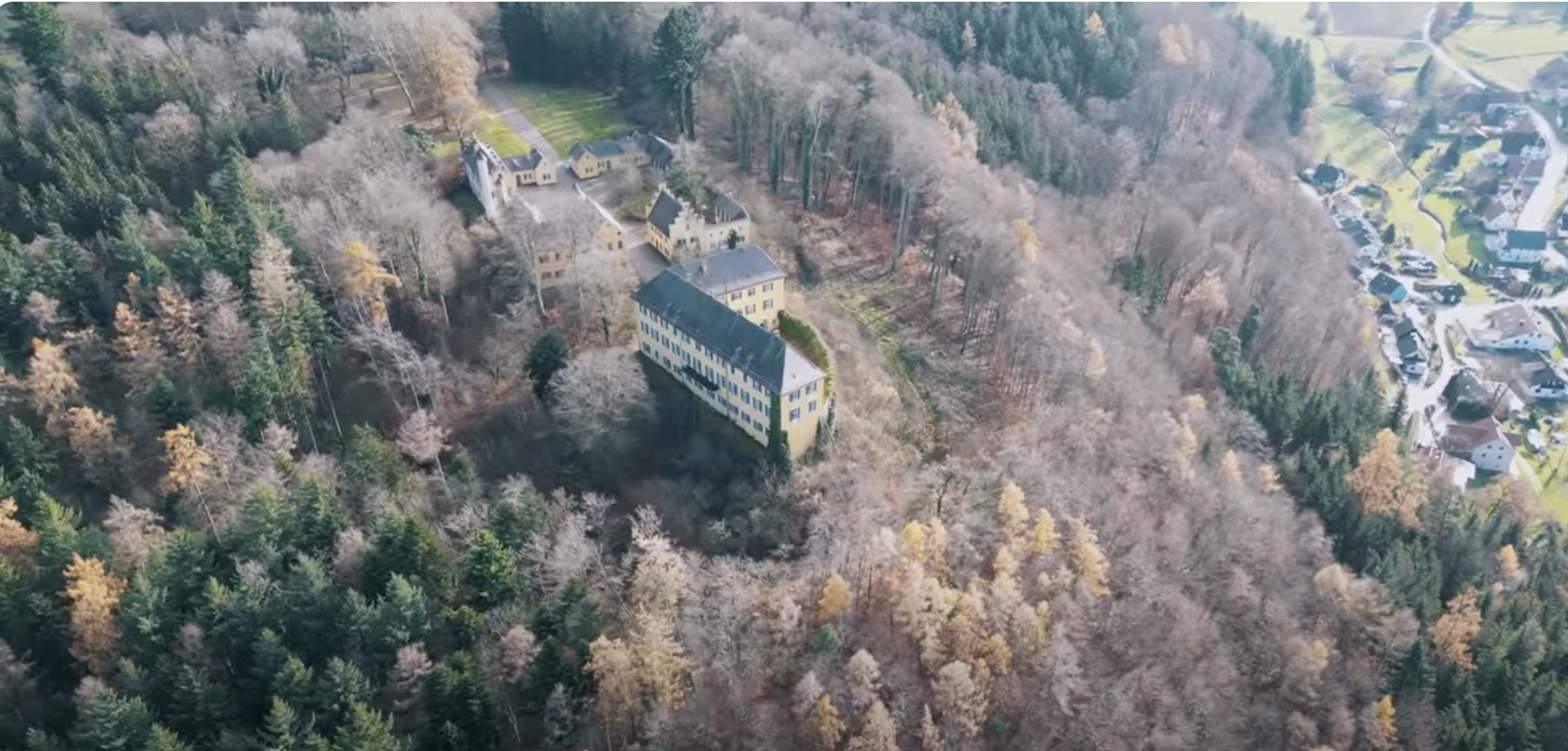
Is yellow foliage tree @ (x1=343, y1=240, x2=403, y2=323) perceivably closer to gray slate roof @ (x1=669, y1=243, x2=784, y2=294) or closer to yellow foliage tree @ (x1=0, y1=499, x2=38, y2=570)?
gray slate roof @ (x1=669, y1=243, x2=784, y2=294)

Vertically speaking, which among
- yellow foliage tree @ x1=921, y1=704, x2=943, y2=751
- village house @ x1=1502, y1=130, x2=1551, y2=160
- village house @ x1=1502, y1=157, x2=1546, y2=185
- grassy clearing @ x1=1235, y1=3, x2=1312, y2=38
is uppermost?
yellow foliage tree @ x1=921, y1=704, x2=943, y2=751

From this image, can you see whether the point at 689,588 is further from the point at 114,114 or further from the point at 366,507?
the point at 114,114

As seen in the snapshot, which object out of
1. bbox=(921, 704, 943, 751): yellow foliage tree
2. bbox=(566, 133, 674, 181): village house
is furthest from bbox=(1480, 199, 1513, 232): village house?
bbox=(921, 704, 943, 751): yellow foliage tree

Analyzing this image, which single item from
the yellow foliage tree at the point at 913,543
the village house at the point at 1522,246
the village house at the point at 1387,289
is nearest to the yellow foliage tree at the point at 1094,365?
the yellow foliage tree at the point at 913,543

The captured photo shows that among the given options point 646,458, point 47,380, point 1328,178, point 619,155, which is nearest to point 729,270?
point 646,458

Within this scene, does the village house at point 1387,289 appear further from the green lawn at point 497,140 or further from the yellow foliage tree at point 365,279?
the yellow foliage tree at point 365,279

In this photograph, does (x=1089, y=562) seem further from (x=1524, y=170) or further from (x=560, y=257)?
(x=1524, y=170)

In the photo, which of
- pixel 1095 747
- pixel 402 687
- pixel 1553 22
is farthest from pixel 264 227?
pixel 1553 22

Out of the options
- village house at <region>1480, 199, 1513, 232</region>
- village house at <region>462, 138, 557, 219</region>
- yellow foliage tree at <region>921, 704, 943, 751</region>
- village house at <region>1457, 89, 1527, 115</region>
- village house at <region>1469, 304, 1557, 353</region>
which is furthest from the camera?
village house at <region>1457, 89, 1527, 115</region>
